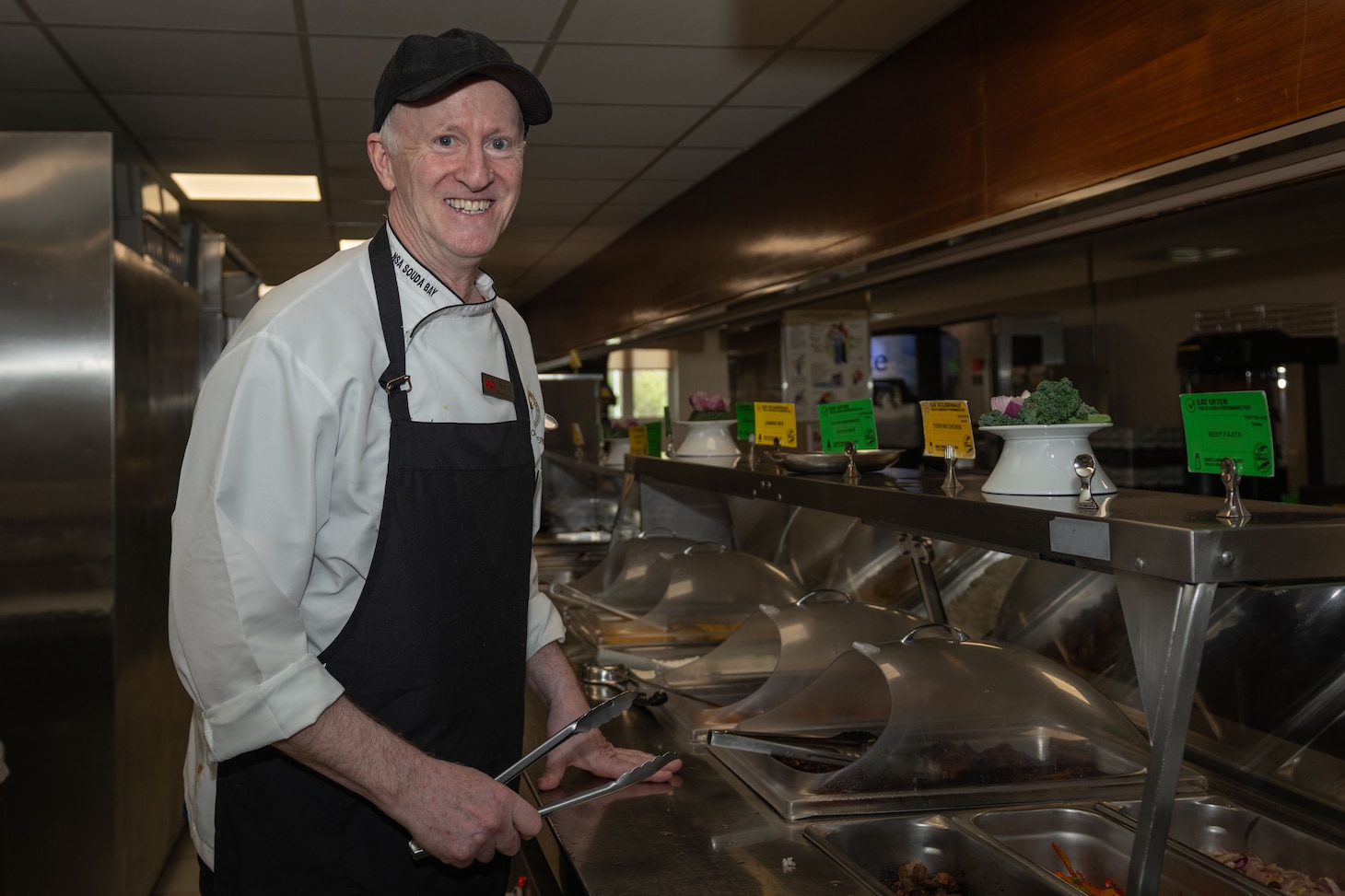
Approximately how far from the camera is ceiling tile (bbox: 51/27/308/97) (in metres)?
3.27

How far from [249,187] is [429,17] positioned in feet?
8.36

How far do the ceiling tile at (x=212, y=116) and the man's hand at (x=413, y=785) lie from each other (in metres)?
3.28

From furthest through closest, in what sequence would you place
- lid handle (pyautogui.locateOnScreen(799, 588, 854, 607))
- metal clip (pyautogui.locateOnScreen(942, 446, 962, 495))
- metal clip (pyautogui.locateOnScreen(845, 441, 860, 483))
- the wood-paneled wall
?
lid handle (pyautogui.locateOnScreen(799, 588, 854, 607)) → the wood-paneled wall → metal clip (pyautogui.locateOnScreen(845, 441, 860, 483)) → metal clip (pyautogui.locateOnScreen(942, 446, 962, 495))

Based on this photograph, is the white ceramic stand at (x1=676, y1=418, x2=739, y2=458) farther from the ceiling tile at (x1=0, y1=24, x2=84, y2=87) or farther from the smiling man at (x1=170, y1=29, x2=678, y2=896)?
the ceiling tile at (x1=0, y1=24, x2=84, y2=87)

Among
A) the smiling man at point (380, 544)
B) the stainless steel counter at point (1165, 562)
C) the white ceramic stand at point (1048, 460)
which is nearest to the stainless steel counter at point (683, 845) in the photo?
the smiling man at point (380, 544)

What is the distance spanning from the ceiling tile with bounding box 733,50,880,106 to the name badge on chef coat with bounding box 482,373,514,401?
232 cm

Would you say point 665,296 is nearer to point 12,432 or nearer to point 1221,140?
point 12,432

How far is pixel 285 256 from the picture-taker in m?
7.46

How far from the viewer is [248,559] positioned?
45.6 inches

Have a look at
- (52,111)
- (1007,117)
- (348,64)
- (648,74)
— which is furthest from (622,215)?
(1007,117)

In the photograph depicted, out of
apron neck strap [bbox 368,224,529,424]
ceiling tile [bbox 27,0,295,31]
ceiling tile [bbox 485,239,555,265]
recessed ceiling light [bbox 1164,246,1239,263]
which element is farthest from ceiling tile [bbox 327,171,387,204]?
apron neck strap [bbox 368,224,529,424]

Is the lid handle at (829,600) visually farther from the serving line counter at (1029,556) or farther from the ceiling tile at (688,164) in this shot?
the ceiling tile at (688,164)

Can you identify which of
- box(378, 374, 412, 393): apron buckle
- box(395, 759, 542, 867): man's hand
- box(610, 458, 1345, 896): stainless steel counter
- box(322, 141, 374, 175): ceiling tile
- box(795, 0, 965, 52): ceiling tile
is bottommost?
box(395, 759, 542, 867): man's hand

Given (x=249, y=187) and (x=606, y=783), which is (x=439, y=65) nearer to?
(x=606, y=783)
